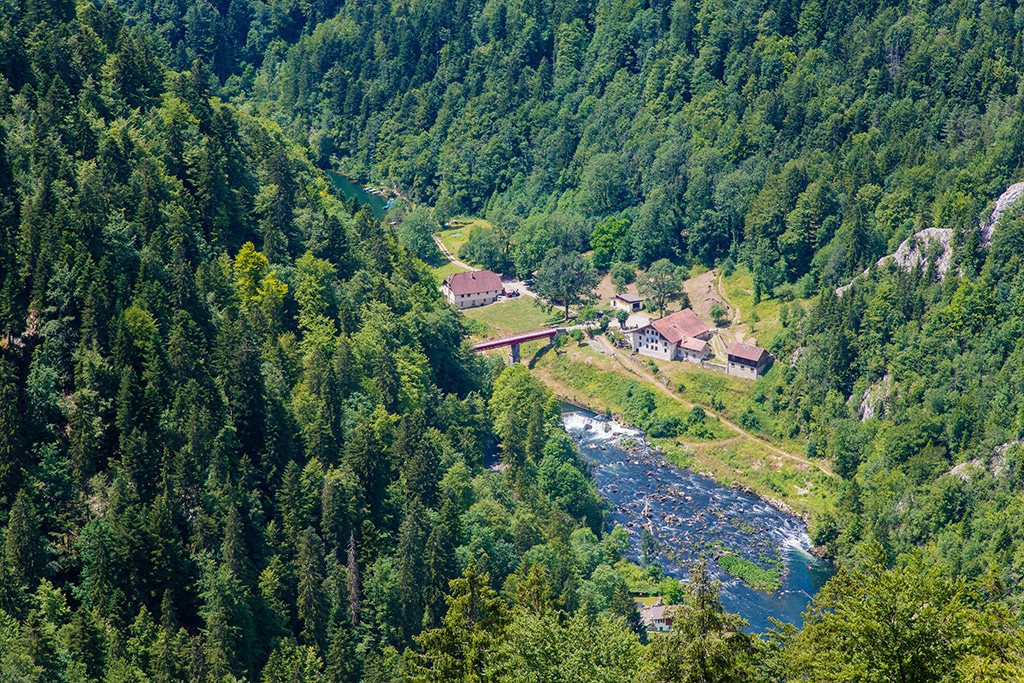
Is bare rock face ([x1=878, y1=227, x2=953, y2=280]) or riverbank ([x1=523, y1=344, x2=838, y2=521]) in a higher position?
bare rock face ([x1=878, y1=227, x2=953, y2=280])

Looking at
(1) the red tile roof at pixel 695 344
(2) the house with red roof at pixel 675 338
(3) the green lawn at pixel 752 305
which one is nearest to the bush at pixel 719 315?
(2) the house with red roof at pixel 675 338

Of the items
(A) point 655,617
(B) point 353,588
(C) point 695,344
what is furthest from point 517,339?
(B) point 353,588

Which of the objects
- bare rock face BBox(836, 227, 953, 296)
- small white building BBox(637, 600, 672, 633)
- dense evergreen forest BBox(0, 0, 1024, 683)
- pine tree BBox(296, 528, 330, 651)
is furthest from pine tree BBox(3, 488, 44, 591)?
bare rock face BBox(836, 227, 953, 296)

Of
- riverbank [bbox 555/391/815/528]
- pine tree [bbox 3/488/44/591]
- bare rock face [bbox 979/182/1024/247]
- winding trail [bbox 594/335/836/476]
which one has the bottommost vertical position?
riverbank [bbox 555/391/815/528]

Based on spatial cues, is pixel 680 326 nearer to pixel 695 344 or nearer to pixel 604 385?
pixel 695 344

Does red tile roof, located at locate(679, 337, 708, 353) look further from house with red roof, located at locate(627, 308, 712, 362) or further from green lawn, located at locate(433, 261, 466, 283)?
green lawn, located at locate(433, 261, 466, 283)

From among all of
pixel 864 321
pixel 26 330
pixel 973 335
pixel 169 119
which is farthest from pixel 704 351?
pixel 26 330

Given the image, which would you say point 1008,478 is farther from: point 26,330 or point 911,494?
point 26,330
